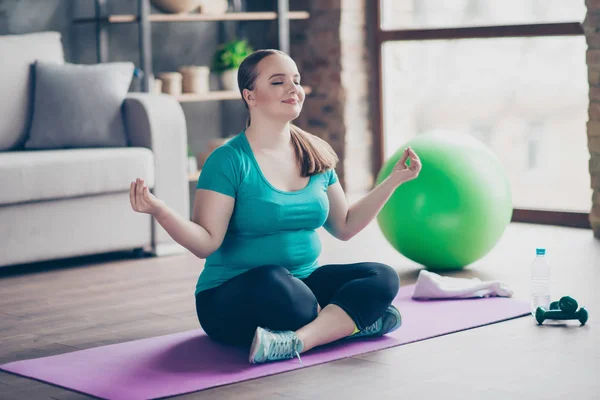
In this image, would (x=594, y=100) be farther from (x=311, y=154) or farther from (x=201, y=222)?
(x=201, y=222)

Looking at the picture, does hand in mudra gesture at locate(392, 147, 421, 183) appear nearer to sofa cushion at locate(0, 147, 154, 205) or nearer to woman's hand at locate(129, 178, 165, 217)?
woman's hand at locate(129, 178, 165, 217)

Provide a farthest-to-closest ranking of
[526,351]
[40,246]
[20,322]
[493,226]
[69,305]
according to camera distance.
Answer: [40,246]
[493,226]
[69,305]
[20,322]
[526,351]

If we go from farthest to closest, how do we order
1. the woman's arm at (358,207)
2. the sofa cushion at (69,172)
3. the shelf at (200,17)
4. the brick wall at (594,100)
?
the shelf at (200,17) → the brick wall at (594,100) → the sofa cushion at (69,172) → the woman's arm at (358,207)

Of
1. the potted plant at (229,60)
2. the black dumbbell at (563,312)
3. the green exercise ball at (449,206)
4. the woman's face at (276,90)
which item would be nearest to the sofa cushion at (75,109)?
the potted plant at (229,60)

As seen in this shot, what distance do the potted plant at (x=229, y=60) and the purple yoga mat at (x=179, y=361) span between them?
8.55 ft

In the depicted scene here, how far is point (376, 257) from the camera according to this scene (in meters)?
4.12

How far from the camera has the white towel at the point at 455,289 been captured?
3.23 metres

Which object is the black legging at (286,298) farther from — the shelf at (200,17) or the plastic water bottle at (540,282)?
the shelf at (200,17)

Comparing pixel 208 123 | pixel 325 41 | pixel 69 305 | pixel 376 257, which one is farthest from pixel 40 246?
pixel 325 41

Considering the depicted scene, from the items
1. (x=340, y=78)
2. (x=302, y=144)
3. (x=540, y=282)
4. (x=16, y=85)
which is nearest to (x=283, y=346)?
(x=302, y=144)

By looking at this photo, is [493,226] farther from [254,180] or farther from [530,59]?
[530,59]

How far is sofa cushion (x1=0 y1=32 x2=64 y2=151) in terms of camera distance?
167 inches

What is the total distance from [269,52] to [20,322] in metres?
1.16

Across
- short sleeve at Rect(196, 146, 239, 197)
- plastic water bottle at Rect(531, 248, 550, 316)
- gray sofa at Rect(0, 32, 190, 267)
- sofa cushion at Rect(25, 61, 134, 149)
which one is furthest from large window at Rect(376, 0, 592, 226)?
short sleeve at Rect(196, 146, 239, 197)
